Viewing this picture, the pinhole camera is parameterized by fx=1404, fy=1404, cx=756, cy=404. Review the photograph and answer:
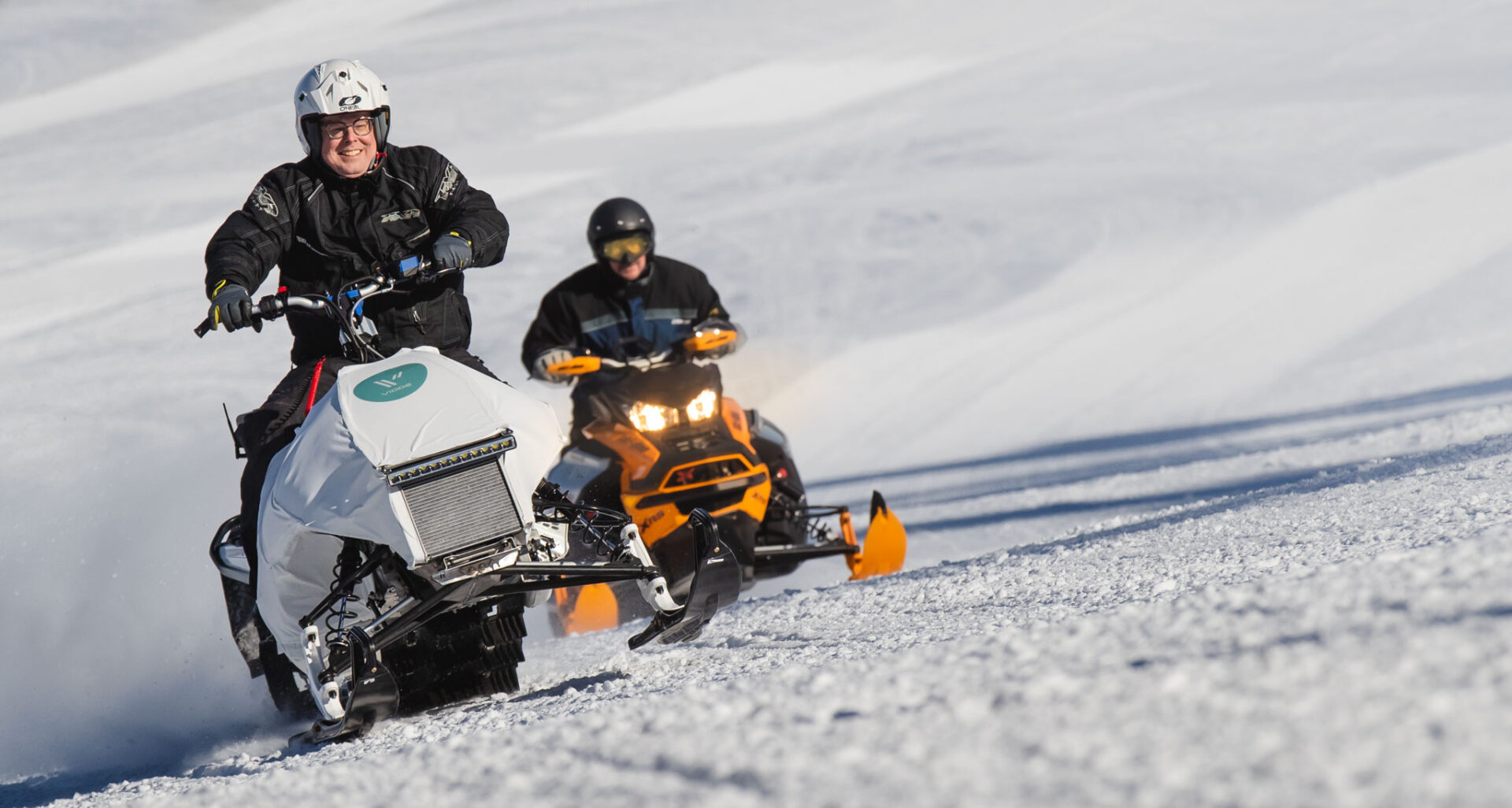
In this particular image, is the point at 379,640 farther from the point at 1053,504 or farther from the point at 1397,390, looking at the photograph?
the point at 1397,390

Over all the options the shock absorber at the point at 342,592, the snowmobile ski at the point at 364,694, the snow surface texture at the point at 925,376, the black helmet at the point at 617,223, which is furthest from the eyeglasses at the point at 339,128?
the black helmet at the point at 617,223

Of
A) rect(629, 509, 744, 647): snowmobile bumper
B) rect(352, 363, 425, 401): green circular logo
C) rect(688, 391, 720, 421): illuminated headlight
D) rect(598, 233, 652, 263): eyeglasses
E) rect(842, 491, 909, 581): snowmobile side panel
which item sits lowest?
rect(842, 491, 909, 581): snowmobile side panel

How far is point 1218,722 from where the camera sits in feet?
6.54

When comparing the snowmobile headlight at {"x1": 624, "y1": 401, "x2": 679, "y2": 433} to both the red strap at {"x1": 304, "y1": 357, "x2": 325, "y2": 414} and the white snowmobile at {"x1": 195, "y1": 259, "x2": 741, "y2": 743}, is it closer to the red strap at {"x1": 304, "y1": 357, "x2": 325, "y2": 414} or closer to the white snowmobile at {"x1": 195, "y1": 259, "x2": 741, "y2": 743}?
the white snowmobile at {"x1": 195, "y1": 259, "x2": 741, "y2": 743}

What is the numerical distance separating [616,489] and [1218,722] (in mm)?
4303

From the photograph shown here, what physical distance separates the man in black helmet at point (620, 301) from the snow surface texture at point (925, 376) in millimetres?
1450

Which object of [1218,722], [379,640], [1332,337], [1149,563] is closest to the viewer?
[1218,722]

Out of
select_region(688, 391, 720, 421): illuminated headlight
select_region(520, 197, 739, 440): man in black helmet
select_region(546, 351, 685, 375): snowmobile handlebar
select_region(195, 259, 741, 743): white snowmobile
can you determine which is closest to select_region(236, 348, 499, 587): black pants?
select_region(195, 259, 741, 743): white snowmobile

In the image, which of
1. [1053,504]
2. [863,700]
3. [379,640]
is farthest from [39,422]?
[863,700]

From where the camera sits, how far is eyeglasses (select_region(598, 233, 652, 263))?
6602 mm

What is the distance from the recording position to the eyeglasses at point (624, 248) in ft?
21.7

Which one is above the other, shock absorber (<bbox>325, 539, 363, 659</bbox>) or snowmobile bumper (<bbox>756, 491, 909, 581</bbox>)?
shock absorber (<bbox>325, 539, 363, 659</bbox>)

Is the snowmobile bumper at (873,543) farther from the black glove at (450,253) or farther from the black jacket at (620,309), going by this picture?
the black glove at (450,253)

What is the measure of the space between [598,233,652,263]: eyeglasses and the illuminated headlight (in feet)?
2.74
